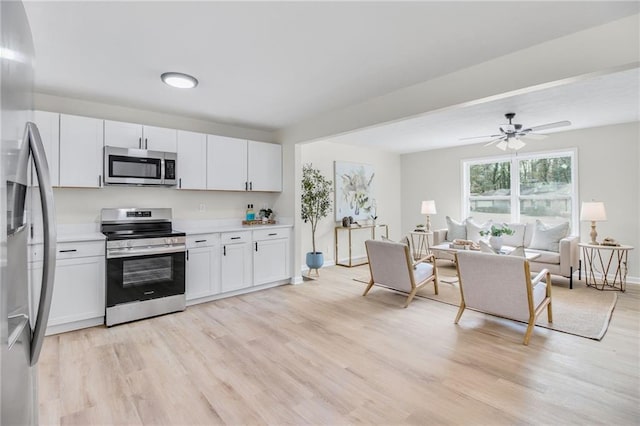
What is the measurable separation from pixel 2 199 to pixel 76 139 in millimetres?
3316

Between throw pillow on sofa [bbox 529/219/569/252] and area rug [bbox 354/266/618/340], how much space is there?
64 centimetres

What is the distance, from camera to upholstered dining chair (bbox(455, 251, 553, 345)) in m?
2.92

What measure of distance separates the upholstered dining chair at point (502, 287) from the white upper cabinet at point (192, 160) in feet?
10.5

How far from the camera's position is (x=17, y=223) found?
0.84 metres

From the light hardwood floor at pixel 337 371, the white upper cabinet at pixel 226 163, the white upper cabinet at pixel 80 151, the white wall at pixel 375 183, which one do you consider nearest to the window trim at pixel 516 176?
the white wall at pixel 375 183

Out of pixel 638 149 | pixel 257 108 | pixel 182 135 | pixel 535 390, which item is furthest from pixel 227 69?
pixel 638 149

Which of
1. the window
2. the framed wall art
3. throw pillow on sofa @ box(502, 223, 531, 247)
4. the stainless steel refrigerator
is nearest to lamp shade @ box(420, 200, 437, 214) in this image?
the window

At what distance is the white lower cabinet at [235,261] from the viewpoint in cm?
418

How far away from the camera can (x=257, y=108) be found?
3.99 metres

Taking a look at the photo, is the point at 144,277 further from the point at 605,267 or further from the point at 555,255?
the point at 605,267

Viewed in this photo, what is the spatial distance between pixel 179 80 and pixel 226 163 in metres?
1.55

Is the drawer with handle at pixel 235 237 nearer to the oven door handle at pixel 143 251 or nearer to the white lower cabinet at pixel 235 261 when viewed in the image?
the white lower cabinet at pixel 235 261

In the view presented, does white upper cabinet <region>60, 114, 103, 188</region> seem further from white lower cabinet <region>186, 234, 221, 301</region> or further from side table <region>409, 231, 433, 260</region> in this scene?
side table <region>409, 231, 433, 260</region>

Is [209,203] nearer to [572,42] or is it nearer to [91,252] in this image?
[91,252]
